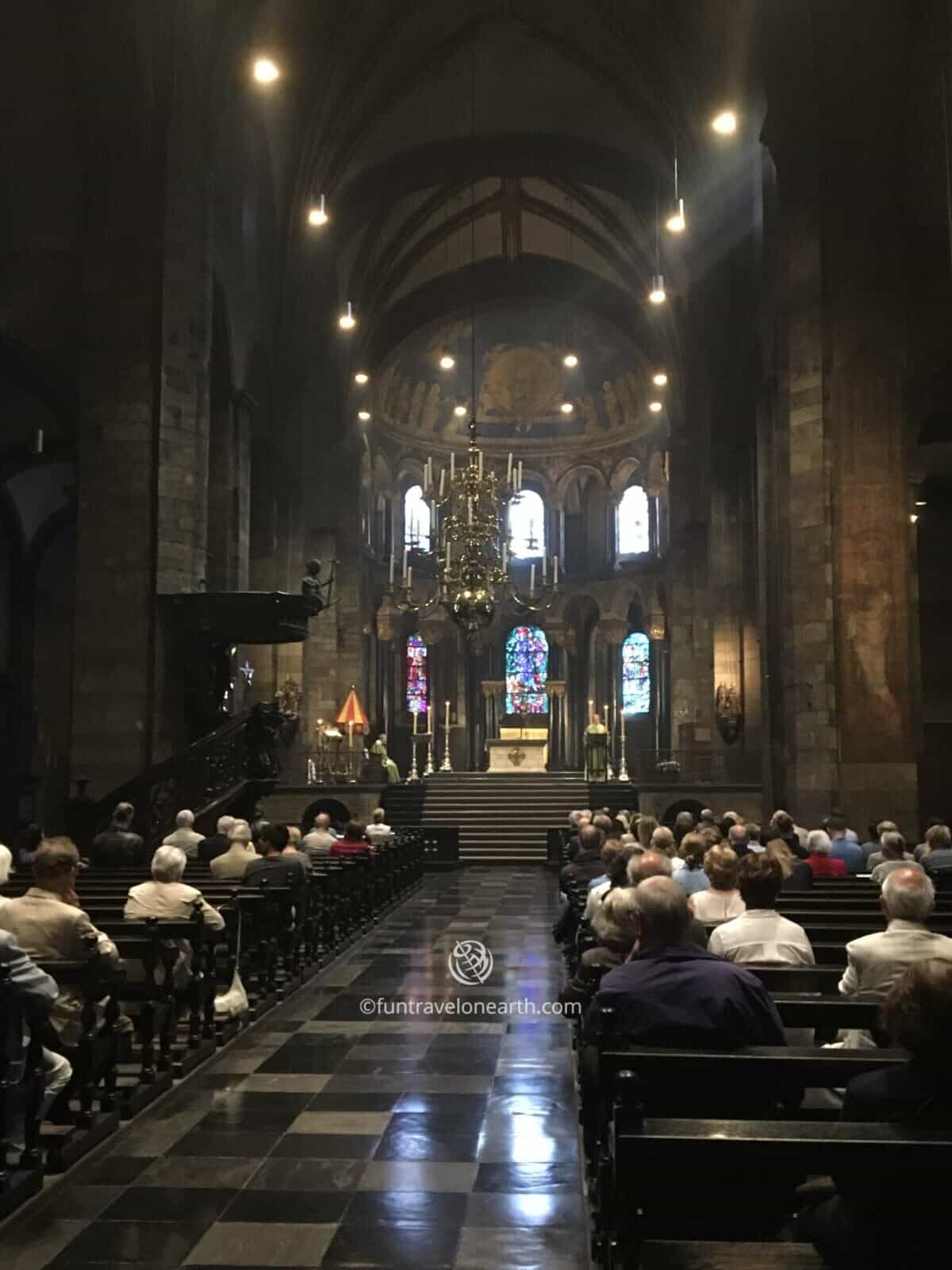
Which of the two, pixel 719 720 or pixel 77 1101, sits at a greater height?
pixel 719 720

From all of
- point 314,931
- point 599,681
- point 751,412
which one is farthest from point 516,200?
point 314,931

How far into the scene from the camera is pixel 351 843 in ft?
46.5

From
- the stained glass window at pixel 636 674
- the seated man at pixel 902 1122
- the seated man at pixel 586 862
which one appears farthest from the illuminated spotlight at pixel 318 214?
the seated man at pixel 902 1122

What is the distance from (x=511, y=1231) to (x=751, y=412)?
24796 mm

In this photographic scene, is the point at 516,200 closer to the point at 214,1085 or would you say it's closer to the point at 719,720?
the point at 719,720

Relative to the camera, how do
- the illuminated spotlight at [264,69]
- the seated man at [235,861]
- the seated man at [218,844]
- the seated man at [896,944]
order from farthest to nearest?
the illuminated spotlight at [264,69] → the seated man at [218,844] → the seated man at [235,861] → the seated man at [896,944]

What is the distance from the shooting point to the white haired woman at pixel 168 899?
274 inches

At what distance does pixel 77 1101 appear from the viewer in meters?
5.91

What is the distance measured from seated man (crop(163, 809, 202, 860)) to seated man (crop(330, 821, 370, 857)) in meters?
1.84

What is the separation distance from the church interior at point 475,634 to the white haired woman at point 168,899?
0.04 meters

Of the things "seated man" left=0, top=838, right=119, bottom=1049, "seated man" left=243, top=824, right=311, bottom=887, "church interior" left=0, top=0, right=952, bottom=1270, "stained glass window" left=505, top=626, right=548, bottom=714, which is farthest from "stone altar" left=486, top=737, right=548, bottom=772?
"seated man" left=0, top=838, right=119, bottom=1049

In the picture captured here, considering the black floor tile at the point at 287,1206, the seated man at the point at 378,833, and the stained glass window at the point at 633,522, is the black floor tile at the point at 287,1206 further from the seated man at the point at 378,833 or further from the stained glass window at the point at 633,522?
the stained glass window at the point at 633,522

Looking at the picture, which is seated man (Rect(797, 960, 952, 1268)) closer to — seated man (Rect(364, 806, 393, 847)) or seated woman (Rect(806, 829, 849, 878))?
seated woman (Rect(806, 829, 849, 878))

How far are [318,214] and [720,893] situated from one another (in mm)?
19688
